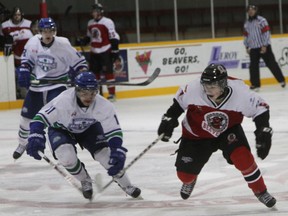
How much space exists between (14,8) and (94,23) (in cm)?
118

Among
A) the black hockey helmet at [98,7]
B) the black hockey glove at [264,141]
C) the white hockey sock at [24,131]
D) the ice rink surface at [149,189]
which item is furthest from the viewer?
the black hockey helmet at [98,7]

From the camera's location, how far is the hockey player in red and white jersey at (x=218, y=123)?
4.07m

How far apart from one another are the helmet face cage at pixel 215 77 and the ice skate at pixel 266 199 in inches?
23.3

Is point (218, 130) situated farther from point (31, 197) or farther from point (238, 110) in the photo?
point (31, 197)

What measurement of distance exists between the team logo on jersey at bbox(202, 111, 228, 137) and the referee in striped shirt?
8087mm

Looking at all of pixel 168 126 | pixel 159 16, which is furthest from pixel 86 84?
pixel 159 16

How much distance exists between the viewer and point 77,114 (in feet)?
15.0

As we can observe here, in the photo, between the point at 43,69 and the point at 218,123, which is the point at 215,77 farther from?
the point at 43,69

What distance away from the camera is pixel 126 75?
1201 cm

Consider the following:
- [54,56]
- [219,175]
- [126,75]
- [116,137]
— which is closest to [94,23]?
[126,75]

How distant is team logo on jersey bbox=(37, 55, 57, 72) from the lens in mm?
6496

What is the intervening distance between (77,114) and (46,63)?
6.58 feet

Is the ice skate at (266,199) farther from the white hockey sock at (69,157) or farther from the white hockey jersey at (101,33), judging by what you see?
the white hockey jersey at (101,33)

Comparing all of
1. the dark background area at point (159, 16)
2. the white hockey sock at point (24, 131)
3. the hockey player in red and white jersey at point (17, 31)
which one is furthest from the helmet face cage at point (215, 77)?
the dark background area at point (159, 16)
